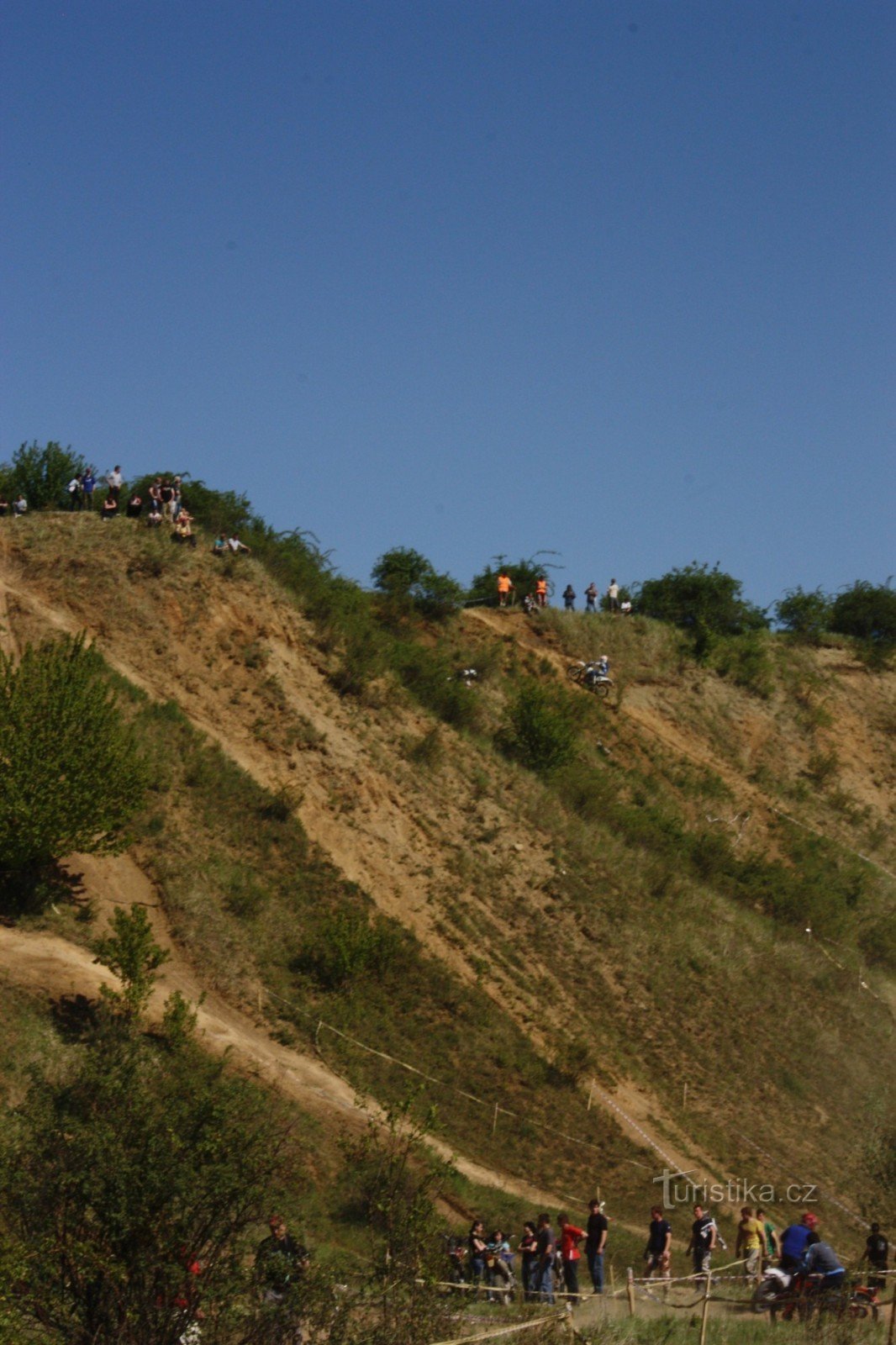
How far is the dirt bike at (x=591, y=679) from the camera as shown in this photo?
44.7 meters

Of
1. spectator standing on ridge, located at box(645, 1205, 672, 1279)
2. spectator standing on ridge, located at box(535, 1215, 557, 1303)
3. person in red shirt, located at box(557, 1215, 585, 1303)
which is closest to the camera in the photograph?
spectator standing on ridge, located at box(535, 1215, 557, 1303)

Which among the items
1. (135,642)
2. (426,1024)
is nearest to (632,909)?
(426,1024)

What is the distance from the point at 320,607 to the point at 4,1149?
24666mm

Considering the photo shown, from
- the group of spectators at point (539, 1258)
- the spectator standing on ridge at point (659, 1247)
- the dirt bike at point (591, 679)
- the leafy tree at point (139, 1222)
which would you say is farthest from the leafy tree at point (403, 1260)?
the dirt bike at point (591, 679)

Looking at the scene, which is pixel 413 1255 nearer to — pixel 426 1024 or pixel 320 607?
pixel 426 1024

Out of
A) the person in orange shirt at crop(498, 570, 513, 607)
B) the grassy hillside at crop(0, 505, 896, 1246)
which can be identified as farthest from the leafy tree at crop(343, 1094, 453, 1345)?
the person in orange shirt at crop(498, 570, 513, 607)

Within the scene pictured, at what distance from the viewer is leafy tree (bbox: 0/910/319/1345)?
443 inches

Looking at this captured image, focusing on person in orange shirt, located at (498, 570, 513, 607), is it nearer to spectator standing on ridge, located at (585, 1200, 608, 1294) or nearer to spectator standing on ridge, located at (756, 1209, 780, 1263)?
spectator standing on ridge, located at (756, 1209, 780, 1263)

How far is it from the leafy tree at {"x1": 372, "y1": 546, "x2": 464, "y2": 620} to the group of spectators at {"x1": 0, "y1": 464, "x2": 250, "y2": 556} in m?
7.95

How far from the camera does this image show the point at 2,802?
22297 mm

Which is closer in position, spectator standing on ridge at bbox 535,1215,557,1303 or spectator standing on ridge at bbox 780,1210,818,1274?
spectator standing on ridge at bbox 780,1210,818,1274

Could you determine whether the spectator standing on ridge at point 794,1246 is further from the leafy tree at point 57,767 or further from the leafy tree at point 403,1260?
the leafy tree at point 57,767

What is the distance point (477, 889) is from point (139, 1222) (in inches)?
761

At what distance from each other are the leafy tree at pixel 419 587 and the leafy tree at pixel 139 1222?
31.0 m
